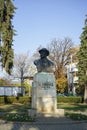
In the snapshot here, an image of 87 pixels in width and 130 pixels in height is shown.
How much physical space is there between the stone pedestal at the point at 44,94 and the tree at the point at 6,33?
20197 millimetres

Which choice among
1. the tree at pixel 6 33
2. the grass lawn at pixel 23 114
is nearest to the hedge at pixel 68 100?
the tree at pixel 6 33

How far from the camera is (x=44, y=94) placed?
1947 cm

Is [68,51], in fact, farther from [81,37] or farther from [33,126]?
[33,126]

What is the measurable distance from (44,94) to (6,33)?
69.4 ft

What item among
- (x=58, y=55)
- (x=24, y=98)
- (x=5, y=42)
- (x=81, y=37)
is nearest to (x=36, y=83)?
(x=5, y=42)

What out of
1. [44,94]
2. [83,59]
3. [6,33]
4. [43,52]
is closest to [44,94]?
[44,94]

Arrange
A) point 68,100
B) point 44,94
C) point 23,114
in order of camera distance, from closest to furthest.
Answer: point 44,94
point 23,114
point 68,100

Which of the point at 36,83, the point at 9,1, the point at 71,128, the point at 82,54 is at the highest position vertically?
the point at 9,1

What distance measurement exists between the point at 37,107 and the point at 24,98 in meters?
25.8

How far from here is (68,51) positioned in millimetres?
76375

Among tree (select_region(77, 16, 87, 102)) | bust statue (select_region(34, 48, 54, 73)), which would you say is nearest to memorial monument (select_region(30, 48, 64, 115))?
bust statue (select_region(34, 48, 54, 73))

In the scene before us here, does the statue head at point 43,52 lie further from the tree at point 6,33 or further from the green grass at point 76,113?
the tree at point 6,33

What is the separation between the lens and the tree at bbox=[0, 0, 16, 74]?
129ft

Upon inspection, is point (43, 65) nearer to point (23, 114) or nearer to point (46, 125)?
point (23, 114)
